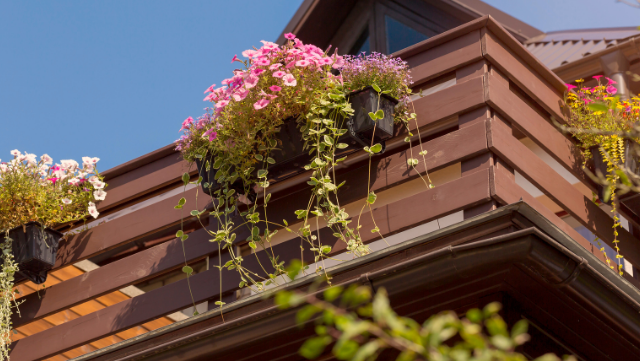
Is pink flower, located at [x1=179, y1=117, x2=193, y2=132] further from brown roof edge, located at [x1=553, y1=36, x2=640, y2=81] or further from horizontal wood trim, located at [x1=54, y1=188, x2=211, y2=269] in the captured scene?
brown roof edge, located at [x1=553, y1=36, x2=640, y2=81]

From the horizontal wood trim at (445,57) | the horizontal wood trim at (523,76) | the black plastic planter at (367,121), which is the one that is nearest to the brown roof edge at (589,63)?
the horizontal wood trim at (523,76)

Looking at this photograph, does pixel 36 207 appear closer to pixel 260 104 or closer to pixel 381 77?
pixel 260 104

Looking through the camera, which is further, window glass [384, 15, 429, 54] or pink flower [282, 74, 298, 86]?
window glass [384, 15, 429, 54]

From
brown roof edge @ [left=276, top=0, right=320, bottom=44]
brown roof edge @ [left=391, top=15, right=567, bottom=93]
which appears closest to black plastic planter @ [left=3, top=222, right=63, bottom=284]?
brown roof edge @ [left=391, top=15, right=567, bottom=93]

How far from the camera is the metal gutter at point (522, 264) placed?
9.02 feet

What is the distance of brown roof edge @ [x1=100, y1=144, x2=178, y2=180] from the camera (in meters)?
4.97

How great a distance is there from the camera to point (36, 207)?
4801 millimetres

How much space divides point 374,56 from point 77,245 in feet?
8.70

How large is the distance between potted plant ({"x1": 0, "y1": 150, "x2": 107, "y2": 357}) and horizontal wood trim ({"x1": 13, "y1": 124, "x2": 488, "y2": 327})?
205 millimetres

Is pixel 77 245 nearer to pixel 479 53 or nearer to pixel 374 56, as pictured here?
pixel 374 56

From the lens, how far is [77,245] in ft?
16.5

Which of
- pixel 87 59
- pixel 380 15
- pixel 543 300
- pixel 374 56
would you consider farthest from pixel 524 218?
pixel 87 59

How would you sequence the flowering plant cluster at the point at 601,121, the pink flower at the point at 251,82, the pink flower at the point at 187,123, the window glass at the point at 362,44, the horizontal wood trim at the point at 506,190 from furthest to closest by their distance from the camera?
the window glass at the point at 362,44
the pink flower at the point at 187,123
the flowering plant cluster at the point at 601,121
the pink flower at the point at 251,82
the horizontal wood trim at the point at 506,190

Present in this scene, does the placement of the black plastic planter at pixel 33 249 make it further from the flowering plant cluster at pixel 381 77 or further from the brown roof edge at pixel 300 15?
the brown roof edge at pixel 300 15
